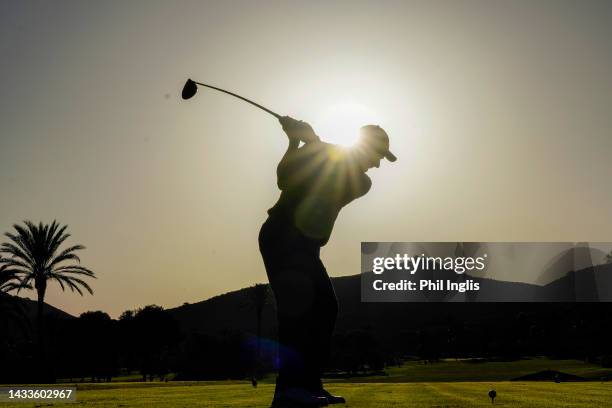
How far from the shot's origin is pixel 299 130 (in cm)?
2059

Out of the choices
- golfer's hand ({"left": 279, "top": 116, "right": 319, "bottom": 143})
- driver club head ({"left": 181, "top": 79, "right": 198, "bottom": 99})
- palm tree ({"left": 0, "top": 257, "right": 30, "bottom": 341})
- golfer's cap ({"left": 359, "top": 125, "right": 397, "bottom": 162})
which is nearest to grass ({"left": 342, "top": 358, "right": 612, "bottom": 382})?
palm tree ({"left": 0, "top": 257, "right": 30, "bottom": 341})

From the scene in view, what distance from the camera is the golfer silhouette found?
774 inches

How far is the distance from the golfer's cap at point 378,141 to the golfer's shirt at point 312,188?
0.95m

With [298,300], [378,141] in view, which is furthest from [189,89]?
[298,300]

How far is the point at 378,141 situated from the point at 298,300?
510 cm

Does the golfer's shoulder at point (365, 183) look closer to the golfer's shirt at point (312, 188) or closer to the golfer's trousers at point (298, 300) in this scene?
the golfer's shirt at point (312, 188)

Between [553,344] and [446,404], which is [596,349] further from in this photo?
[446,404]

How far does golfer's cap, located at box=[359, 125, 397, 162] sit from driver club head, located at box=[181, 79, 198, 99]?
18.5 feet

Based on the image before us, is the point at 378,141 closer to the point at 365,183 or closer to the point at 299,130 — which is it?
the point at 365,183

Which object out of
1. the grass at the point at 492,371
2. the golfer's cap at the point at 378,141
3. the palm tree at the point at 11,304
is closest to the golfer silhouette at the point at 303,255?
the golfer's cap at the point at 378,141

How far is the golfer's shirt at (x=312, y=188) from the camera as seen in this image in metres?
20.5

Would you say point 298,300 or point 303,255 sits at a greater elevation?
point 303,255

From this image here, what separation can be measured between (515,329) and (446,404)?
125 meters

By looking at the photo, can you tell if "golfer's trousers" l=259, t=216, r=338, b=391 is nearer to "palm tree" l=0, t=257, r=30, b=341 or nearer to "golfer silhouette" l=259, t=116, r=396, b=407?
"golfer silhouette" l=259, t=116, r=396, b=407
